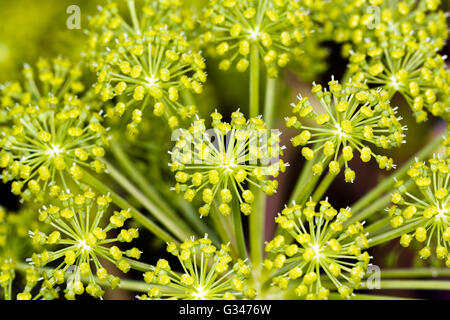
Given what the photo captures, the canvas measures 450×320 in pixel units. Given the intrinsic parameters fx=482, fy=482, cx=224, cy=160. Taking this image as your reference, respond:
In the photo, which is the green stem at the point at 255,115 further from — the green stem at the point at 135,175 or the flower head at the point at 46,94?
the flower head at the point at 46,94

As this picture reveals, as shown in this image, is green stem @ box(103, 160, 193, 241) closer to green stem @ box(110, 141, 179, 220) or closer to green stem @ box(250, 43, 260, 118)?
green stem @ box(110, 141, 179, 220)

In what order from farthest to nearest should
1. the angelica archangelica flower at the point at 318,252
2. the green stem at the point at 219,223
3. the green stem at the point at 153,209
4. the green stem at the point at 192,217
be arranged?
the green stem at the point at 192,217
the green stem at the point at 153,209
the green stem at the point at 219,223
the angelica archangelica flower at the point at 318,252

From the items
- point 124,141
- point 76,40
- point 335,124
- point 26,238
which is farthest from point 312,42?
point 26,238

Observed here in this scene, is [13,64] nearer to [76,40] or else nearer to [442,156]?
[76,40]

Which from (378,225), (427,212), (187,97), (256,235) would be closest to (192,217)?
(256,235)

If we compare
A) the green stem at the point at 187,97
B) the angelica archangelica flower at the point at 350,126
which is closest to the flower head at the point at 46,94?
the green stem at the point at 187,97

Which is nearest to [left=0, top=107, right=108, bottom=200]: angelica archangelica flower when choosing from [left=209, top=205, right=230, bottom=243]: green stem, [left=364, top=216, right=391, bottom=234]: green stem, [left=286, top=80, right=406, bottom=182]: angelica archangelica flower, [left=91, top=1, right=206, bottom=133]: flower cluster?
[left=91, top=1, right=206, bottom=133]: flower cluster

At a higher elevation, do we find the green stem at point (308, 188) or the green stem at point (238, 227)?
the green stem at point (308, 188)
